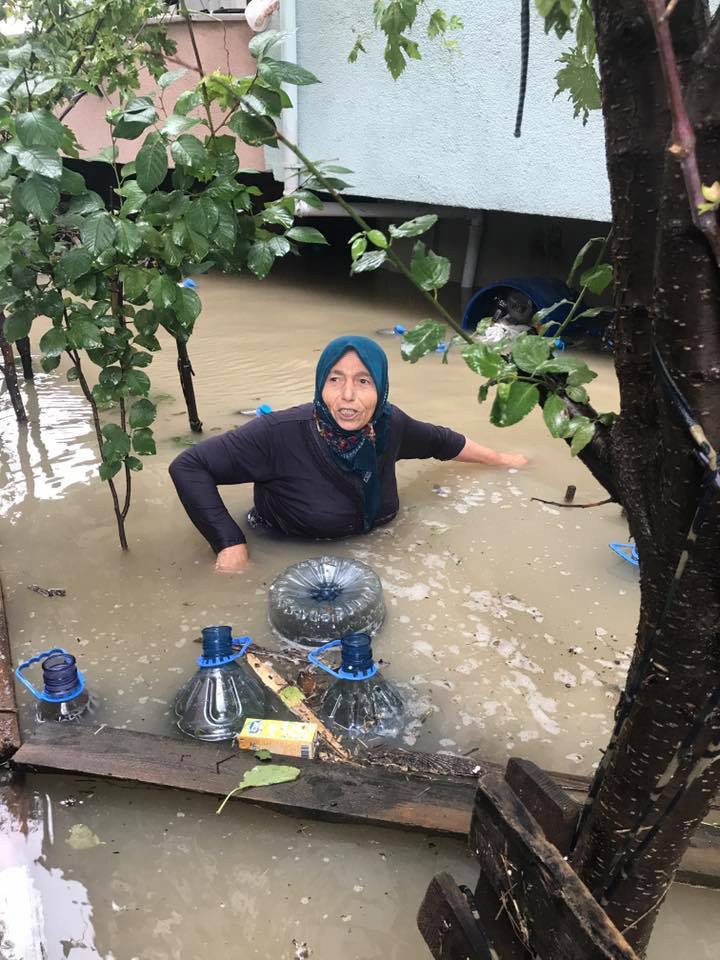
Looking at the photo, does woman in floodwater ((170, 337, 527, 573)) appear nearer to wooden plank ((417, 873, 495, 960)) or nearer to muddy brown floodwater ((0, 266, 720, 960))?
muddy brown floodwater ((0, 266, 720, 960))

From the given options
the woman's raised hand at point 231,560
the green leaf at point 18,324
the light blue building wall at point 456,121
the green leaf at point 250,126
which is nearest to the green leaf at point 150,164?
the green leaf at point 250,126

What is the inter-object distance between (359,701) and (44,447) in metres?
3.13

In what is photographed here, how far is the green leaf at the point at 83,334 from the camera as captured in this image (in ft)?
8.86

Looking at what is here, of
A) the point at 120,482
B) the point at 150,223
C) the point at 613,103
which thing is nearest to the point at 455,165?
the point at 120,482

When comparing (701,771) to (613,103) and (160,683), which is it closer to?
(613,103)

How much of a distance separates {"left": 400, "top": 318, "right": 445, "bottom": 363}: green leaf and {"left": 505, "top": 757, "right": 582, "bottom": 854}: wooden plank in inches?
37.2

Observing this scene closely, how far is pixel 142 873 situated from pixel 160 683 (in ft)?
2.65

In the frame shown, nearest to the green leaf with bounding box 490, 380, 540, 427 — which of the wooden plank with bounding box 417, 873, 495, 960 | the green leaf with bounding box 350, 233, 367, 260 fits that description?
the green leaf with bounding box 350, 233, 367, 260

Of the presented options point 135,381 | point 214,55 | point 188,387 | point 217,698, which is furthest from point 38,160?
point 214,55

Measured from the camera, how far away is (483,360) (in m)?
1.08

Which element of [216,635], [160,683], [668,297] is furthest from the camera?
[160,683]

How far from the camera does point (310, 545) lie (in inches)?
141

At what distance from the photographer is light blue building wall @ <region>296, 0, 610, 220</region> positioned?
5.82 m

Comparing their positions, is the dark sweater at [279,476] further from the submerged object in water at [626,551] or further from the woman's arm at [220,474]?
the submerged object in water at [626,551]
